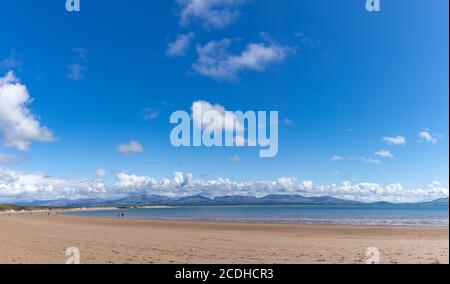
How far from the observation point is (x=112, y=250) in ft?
70.3
